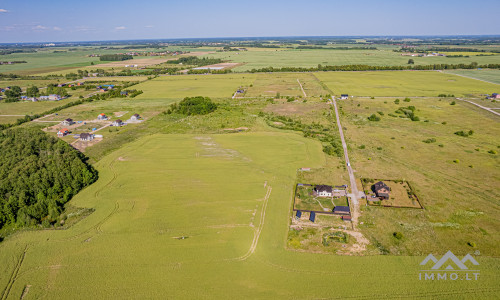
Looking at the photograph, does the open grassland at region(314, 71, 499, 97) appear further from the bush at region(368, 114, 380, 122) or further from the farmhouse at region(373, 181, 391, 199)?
the farmhouse at region(373, 181, 391, 199)

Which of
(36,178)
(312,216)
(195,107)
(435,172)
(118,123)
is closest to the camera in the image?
(312,216)

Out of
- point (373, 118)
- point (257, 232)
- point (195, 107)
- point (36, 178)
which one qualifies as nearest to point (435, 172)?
point (373, 118)

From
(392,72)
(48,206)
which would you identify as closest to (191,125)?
(48,206)

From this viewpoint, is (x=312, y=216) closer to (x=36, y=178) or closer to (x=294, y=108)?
(x=36, y=178)

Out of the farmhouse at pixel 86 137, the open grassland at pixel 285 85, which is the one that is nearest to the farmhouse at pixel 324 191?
the farmhouse at pixel 86 137

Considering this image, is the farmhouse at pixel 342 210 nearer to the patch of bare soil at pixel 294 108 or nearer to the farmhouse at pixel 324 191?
the farmhouse at pixel 324 191

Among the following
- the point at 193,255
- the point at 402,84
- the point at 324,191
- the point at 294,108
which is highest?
the point at 402,84
